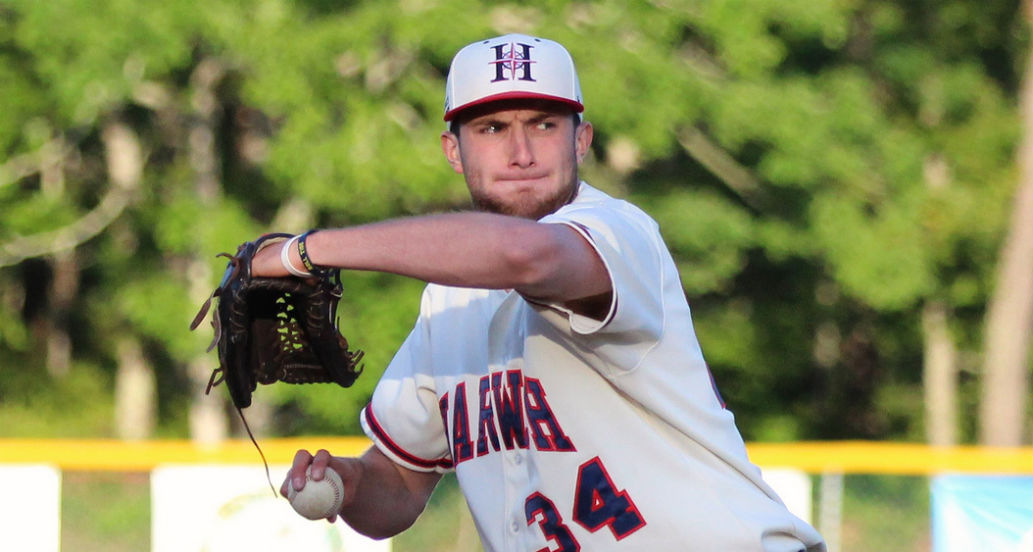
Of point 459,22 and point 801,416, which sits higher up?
point 459,22

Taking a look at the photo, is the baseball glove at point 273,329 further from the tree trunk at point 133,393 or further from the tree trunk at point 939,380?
the tree trunk at point 939,380

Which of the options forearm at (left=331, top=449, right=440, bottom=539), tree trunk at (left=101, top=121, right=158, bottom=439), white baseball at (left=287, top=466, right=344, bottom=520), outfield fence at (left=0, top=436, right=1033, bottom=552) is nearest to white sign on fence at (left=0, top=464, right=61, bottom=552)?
outfield fence at (left=0, top=436, right=1033, bottom=552)

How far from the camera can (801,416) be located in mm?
21031

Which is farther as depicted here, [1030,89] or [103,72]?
[1030,89]

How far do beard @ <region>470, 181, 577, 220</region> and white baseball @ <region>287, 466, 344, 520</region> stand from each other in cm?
75

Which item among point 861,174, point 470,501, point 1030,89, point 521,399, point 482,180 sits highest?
point 1030,89

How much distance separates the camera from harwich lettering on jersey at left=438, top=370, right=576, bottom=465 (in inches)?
111

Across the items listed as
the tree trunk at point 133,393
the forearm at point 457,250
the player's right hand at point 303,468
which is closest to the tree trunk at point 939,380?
the tree trunk at point 133,393

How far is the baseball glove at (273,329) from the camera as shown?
249 centimetres

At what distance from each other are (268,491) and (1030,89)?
44.9 ft

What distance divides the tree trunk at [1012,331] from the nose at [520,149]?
1516 cm

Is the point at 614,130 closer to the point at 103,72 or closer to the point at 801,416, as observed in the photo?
the point at 103,72

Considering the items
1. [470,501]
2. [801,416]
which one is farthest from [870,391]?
[470,501]

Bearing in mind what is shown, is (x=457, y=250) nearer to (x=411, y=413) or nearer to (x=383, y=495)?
(x=411, y=413)
